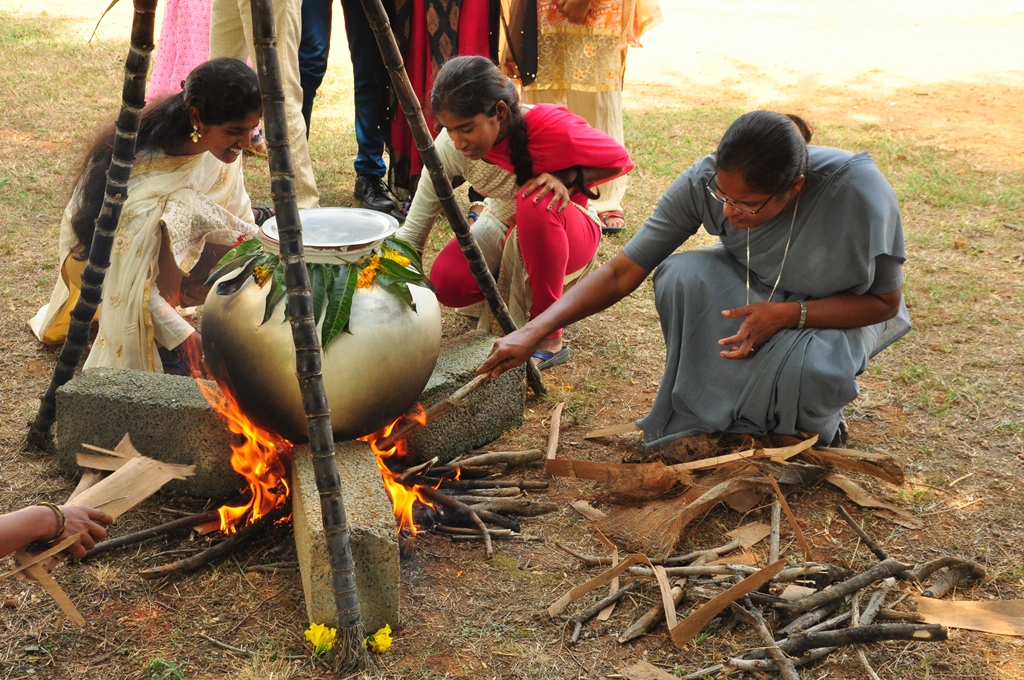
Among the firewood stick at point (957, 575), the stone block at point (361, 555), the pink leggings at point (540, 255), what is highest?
the pink leggings at point (540, 255)

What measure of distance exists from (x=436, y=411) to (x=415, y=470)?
0.24 metres

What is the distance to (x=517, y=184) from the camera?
4215 millimetres

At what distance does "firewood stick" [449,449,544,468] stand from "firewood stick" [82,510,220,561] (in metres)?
0.90

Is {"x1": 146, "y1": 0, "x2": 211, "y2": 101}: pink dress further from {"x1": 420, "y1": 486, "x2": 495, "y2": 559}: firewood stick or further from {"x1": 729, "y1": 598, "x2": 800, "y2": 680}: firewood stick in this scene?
{"x1": 729, "y1": 598, "x2": 800, "y2": 680}: firewood stick

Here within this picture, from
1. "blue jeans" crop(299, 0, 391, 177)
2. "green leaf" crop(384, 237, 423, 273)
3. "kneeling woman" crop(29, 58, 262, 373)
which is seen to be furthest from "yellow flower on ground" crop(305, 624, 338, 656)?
"blue jeans" crop(299, 0, 391, 177)

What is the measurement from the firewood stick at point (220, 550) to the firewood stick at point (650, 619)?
48.5 inches

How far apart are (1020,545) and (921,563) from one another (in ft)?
1.25

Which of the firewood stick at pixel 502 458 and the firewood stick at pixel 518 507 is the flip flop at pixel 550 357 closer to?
the firewood stick at pixel 502 458

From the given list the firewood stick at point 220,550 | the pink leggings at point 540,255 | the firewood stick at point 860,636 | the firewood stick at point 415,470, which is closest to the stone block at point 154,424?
the firewood stick at point 220,550

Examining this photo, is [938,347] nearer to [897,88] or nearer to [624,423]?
[624,423]

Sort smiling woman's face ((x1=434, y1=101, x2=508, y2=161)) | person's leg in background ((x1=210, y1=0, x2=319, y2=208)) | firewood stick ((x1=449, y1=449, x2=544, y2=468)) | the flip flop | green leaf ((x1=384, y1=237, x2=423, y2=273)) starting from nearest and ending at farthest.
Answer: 1. green leaf ((x1=384, y1=237, x2=423, y2=273))
2. firewood stick ((x1=449, y1=449, x2=544, y2=468))
3. smiling woman's face ((x1=434, y1=101, x2=508, y2=161))
4. the flip flop
5. person's leg in background ((x1=210, y1=0, x2=319, y2=208))

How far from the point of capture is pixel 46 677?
8.55ft

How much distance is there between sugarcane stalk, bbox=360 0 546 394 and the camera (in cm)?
316

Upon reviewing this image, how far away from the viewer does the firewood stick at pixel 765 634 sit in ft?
8.51
